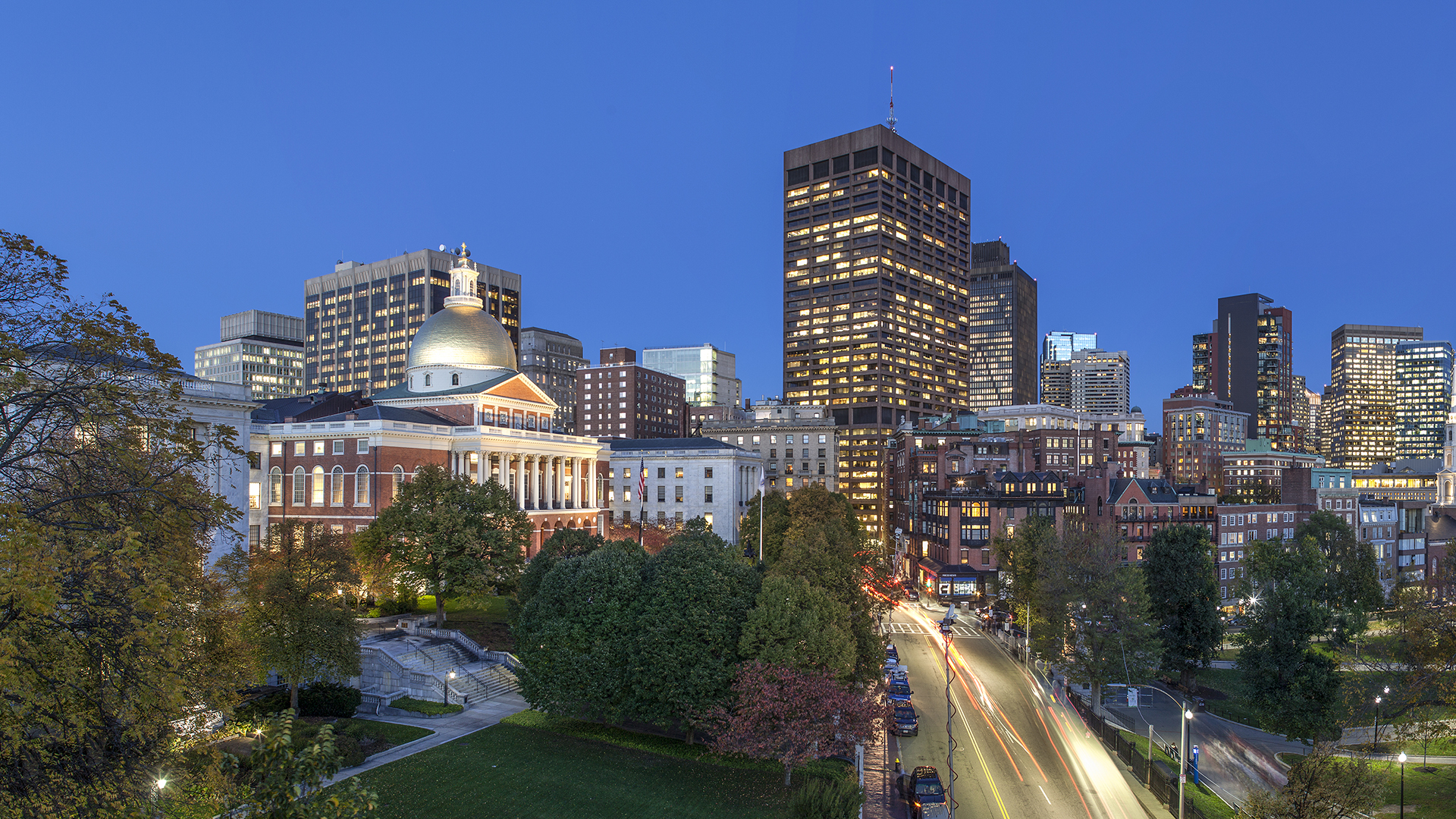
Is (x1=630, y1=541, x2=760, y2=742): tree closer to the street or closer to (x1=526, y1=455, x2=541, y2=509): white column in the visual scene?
the street

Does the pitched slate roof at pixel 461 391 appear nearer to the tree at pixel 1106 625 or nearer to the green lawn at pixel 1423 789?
the tree at pixel 1106 625

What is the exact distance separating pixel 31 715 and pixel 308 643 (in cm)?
3176

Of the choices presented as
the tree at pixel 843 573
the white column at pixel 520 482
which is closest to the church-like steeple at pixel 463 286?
the white column at pixel 520 482

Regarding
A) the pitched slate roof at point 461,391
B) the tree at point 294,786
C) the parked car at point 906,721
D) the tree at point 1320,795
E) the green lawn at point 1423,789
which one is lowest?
the green lawn at point 1423,789

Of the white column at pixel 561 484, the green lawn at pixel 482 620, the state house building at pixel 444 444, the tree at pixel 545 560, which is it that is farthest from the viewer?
the white column at pixel 561 484

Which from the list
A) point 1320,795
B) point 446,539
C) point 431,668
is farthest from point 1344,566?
point 431,668

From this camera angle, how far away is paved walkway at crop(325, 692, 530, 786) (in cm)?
4056

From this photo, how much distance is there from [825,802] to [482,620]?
44.0 m

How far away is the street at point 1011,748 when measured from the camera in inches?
1563

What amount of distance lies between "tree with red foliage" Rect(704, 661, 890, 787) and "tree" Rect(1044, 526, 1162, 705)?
25.2 meters

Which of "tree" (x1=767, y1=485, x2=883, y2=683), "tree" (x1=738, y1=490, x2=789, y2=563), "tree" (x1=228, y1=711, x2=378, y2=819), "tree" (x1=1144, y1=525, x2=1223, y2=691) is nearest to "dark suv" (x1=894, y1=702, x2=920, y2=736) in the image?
"tree" (x1=767, y1=485, x2=883, y2=683)

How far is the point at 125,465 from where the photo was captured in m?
16.9

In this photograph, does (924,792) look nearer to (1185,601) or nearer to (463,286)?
(1185,601)

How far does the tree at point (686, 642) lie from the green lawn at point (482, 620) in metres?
17.3
